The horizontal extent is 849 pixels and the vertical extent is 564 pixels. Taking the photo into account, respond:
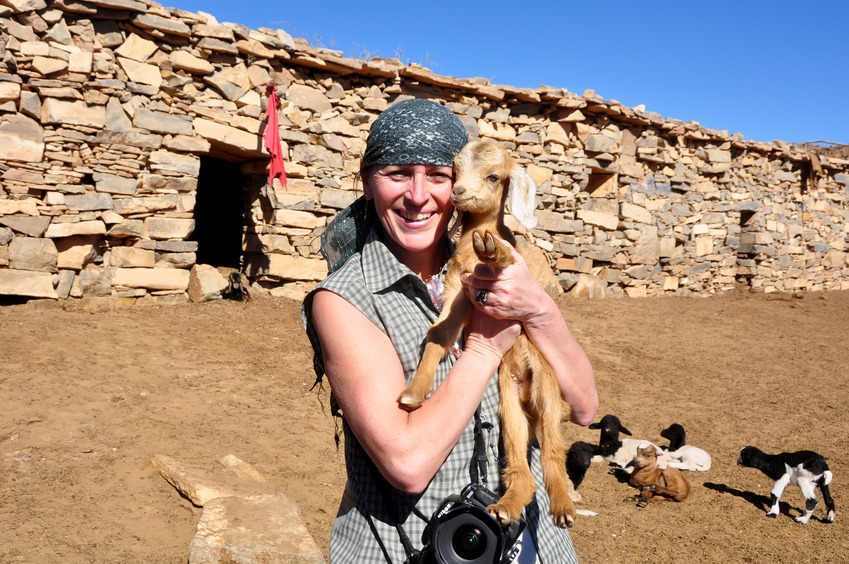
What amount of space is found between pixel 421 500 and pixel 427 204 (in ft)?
2.52

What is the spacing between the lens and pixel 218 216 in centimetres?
1191

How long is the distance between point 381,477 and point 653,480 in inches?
174

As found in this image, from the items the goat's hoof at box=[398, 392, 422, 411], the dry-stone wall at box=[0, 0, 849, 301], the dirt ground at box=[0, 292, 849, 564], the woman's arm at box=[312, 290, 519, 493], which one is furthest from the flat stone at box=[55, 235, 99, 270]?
the goat's hoof at box=[398, 392, 422, 411]

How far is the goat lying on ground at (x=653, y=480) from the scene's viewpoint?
5340 millimetres

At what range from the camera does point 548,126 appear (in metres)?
10.9

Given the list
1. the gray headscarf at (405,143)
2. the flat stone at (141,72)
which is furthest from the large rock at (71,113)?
the gray headscarf at (405,143)

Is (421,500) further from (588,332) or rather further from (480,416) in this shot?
(588,332)

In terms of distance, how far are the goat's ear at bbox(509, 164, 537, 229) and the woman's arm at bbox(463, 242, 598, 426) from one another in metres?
0.42

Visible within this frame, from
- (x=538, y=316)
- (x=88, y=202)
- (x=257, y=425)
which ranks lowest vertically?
(x=257, y=425)

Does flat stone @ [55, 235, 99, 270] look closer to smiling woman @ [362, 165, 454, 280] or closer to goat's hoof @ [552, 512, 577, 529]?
smiling woman @ [362, 165, 454, 280]

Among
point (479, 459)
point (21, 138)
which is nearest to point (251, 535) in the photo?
point (479, 459)

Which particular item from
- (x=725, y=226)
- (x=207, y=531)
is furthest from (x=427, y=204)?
(x=725, y=226)

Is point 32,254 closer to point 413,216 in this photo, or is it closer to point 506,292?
point 413,216

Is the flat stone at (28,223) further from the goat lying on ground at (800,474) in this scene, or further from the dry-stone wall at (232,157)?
the goat lying on ground at (800,474)
